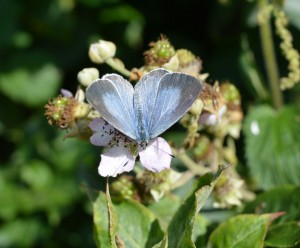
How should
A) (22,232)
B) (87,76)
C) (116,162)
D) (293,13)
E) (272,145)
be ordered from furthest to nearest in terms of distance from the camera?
(22,232)
(293,13)
(272,145)
(87,76)
(116,162)

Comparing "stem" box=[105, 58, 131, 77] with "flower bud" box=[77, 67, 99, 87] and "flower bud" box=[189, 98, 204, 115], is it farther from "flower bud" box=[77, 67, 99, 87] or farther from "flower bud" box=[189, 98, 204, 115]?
"flower bud" box=[189, 98, 204, 115]

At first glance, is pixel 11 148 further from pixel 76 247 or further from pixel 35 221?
pixel 76 247

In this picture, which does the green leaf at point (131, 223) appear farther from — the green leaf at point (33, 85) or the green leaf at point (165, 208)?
the green leaf at point (33, 85)

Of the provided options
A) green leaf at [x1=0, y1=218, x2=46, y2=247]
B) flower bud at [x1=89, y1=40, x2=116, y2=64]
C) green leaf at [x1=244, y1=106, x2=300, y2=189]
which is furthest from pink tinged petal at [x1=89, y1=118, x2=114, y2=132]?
green leaf at [x1=0, y1=218, x2=46, y2=247]

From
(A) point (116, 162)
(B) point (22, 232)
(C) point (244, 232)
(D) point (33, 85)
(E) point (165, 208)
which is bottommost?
(B) point (22, 232)

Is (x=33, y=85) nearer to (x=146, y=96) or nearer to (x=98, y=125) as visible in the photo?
(x=98, y=125)

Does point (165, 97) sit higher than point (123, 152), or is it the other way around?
point (165, 97)

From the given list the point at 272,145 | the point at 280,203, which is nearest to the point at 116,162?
the point at 280,203
